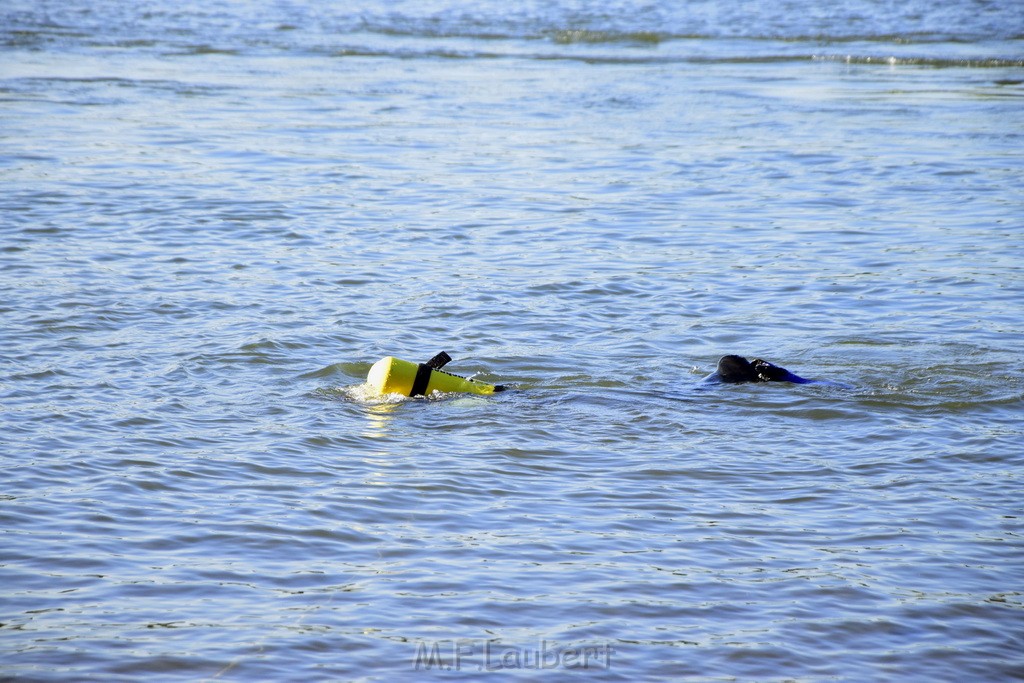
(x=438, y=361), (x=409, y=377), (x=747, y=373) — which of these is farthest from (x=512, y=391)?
(x=747, y=373)

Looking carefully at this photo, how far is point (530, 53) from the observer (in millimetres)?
23797

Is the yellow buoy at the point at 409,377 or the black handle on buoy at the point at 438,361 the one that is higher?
the black handle on buoy at the point at 438,361

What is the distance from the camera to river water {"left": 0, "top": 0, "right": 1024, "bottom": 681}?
4.44 m

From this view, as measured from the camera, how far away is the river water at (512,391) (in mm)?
4441

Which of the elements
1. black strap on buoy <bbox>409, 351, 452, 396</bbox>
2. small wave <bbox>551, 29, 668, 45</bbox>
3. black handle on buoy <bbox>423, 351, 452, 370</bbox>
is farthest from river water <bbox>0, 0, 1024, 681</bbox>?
small wave <bbox>551, 29, 668, 45</bbox>

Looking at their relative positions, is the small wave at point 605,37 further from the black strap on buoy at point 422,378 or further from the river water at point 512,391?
the black strap on buoy at point 422,378

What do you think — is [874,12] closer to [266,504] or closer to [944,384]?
[944,384]

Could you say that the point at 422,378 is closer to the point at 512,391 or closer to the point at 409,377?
the point at 409,377

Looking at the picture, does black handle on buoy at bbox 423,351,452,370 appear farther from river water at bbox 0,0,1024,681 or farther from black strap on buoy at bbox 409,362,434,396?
river water at bbox 0,0,1024,681

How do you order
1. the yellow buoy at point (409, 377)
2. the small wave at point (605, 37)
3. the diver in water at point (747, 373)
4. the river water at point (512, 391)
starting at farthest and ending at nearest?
the small wave at point (605, 37), the diver in water at point (747, 373), the yellow buoy at point (409, 377), the river water at point (512, 391)

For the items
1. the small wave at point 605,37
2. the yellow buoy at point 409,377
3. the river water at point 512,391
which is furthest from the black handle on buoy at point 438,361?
the small wave at point 605,37

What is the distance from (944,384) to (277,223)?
6325mm

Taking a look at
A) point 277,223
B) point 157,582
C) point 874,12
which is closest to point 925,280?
point 277,223

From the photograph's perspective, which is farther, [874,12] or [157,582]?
[874,12]
